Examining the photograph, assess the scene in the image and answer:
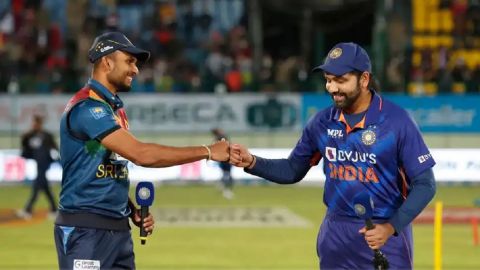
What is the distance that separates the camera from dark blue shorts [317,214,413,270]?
752cm

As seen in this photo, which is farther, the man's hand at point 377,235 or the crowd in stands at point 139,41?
the crowd in stands at point 139,41

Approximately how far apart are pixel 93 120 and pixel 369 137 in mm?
1881

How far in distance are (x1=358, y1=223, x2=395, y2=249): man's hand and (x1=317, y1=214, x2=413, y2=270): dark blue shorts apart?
0.41 meters

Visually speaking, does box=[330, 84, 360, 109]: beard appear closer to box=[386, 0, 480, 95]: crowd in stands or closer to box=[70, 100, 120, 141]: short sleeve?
box=[70, 100, 120, 141]: short sleeve

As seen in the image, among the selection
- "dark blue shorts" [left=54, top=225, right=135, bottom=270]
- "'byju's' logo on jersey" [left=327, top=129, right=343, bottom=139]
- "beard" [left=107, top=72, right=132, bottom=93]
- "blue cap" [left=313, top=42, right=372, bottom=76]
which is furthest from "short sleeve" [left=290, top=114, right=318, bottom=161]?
"dark blue shorts" [left=54, top=225, right=135, bottom=270]

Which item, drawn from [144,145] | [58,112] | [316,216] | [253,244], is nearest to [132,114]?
[58,112]

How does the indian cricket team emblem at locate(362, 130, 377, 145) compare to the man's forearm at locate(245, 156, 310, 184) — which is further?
the man's forearm at locate(245, 156, 310, 184)

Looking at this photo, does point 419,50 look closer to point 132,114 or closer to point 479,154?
point 479,154

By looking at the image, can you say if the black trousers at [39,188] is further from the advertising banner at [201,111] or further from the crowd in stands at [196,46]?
the crowd in stands at [196,46]

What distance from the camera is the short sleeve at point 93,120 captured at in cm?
726

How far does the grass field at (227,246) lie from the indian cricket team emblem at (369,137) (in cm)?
743

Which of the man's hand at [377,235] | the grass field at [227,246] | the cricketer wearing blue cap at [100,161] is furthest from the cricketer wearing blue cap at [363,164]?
the grass field at [227,246]

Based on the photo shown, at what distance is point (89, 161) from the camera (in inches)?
290

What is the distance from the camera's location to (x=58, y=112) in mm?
29062
